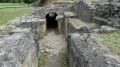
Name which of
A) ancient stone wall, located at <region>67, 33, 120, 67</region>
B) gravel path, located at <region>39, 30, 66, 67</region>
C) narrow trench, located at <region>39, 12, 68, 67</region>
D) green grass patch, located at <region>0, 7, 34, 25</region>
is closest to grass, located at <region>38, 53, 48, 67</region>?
narrow trench, located at <region>39, 12, 68, 67</region>

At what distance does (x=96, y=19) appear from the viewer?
7023 millimetres

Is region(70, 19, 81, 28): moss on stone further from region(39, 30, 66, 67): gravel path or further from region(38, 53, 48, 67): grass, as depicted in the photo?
region(38, 53, 48, 67): grass

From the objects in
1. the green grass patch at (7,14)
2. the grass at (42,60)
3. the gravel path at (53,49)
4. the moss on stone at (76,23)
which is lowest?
the gravel path at (53,49)

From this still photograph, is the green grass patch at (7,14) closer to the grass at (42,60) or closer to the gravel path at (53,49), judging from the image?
the gravel path at (53,49)

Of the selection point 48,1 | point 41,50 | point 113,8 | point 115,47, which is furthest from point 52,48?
point 48,1

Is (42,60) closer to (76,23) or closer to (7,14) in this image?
(76,23)

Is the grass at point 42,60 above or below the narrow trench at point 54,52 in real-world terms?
above

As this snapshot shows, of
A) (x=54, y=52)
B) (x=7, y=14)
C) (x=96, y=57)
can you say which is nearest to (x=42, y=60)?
(x=54, y=52)

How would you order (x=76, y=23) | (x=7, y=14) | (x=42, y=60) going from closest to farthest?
(x=42, y=60)
(x=76, y=23)
(x=7, y=14)

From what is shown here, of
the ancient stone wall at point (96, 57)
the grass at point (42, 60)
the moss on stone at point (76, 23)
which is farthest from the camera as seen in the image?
the moss on stone at point (76, 23)

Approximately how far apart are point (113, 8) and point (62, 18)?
5.62 meters

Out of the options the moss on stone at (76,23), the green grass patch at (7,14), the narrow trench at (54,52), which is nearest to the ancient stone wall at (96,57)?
the narrow trench at (54,52)

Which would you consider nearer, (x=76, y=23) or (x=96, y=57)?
(x=96, y=57)

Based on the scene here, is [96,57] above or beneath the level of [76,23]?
above
